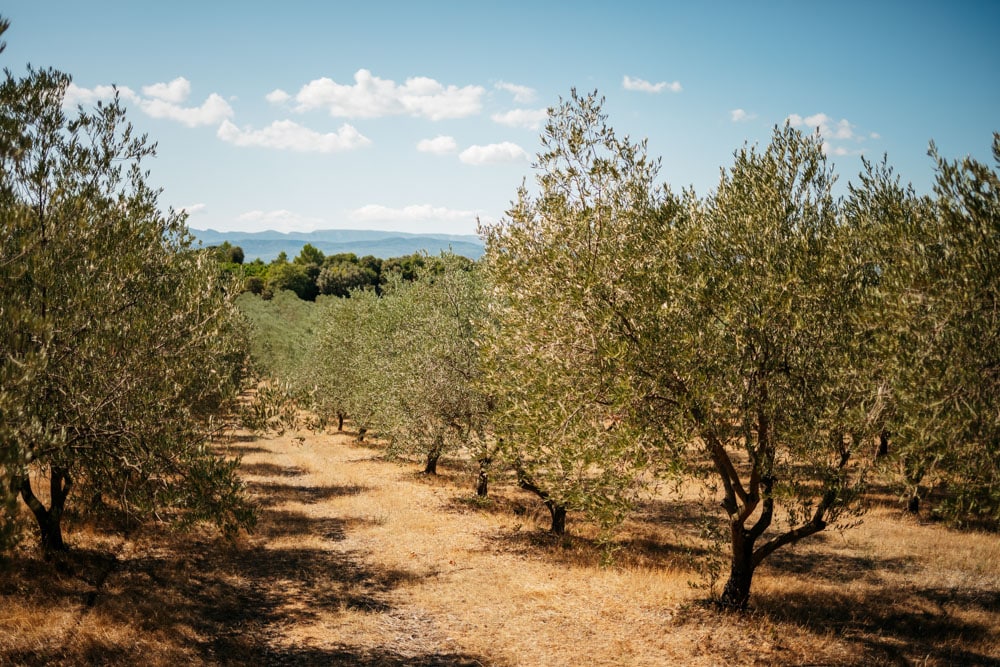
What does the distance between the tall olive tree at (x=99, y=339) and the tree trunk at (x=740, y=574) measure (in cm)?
1216

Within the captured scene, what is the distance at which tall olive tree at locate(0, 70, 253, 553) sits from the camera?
9945 mm

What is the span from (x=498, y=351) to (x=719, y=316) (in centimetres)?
607

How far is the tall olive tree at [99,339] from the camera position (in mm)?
9945

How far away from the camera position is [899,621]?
16.8 m

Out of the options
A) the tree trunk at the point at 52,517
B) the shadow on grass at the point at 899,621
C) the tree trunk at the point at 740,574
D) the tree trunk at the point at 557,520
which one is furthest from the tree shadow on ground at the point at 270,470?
the shadow on grass at the point at 899,621

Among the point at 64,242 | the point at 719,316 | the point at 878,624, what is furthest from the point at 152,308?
the point at 878,624

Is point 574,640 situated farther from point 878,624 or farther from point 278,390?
point 278,390

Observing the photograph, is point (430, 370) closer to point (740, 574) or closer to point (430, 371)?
point (430, 371)

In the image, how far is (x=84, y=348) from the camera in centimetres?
1111

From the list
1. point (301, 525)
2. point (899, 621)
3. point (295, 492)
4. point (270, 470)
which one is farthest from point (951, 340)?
point (270, 470)

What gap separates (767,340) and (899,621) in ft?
33.0

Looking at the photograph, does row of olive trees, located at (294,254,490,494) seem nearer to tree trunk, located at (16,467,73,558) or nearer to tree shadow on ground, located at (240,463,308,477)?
tree shadow on ground, located at (240,463,308,477)

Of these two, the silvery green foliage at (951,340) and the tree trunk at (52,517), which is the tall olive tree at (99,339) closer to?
the tree trunk at (52,517)

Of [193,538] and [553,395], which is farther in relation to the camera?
[193,538]
